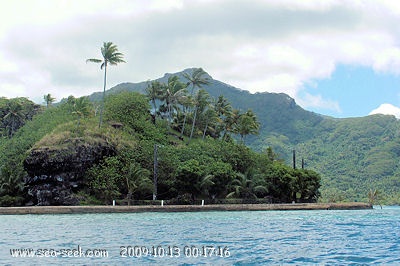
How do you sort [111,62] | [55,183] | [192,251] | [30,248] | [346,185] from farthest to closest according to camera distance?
[346,185] → [111,62] → [55,183] → [30,248] → [192,251]

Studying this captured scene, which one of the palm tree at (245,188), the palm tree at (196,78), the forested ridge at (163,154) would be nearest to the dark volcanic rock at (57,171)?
the forested ridge at (163,154)

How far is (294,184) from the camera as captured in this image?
5466cm

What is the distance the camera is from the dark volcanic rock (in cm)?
4491

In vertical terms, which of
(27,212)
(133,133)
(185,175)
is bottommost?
(27,212)

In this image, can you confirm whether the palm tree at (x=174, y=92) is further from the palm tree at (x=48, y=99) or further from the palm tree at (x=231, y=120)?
the palm tree at (x=48, y=99)

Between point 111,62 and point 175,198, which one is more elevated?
point 111,62

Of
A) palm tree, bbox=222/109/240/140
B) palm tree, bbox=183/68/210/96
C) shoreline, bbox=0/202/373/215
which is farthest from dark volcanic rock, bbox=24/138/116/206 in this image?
palm tree, bbox=222/109/240/140

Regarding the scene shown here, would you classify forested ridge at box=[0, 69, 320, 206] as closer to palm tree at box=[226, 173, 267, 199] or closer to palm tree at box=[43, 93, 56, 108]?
palm tree at box=[226, 173, 267, 199]

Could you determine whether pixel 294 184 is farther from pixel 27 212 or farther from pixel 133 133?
pixel 27 212

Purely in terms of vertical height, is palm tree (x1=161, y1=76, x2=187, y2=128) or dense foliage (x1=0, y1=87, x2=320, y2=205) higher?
palm tree (x1=161, y1=76, x2=187, y2=128)

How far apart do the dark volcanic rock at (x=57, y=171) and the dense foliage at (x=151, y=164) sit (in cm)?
92

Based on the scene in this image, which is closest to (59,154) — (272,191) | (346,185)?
(272,191)

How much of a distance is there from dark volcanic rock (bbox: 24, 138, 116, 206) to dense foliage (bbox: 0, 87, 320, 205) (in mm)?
924

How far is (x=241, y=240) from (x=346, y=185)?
4955 inches
